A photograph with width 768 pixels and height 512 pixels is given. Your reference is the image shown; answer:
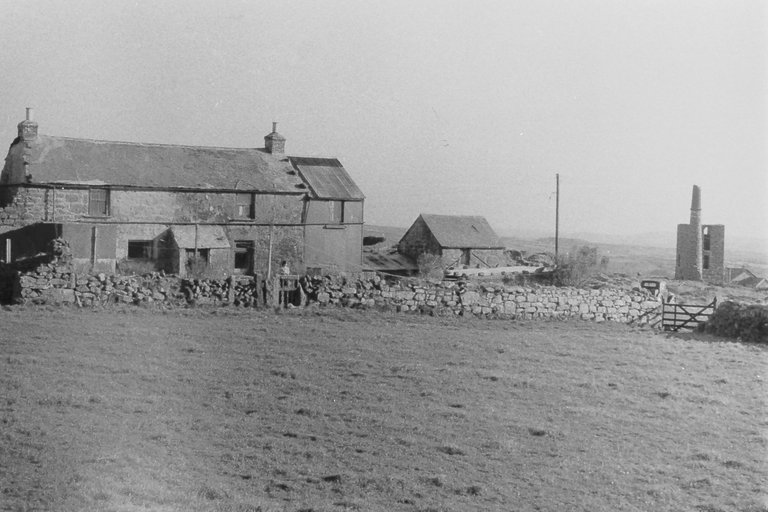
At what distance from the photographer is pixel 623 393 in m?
17.3

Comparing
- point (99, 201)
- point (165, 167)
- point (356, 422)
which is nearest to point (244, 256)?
point (165, 167)

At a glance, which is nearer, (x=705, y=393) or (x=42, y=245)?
(x=705, y=393)

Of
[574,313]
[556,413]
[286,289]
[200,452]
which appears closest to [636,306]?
[574,313]

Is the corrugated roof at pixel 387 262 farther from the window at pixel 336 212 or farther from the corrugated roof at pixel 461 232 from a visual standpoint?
the window at pixel 336 212

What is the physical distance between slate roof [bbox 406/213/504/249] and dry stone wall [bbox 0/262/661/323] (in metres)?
19.6

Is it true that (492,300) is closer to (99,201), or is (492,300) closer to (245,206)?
(245,206)

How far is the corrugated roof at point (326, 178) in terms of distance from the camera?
43000 mm

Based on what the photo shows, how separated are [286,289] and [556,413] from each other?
46.1ft

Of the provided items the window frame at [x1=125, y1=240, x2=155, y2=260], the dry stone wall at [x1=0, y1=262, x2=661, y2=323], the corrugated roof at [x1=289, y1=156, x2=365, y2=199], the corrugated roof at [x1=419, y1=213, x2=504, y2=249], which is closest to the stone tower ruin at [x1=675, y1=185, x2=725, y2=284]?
the corrugated roof at [x1=419, y1=213, x2=504, y2=249]

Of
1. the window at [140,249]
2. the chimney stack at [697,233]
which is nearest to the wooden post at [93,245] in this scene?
the window at [140,249]

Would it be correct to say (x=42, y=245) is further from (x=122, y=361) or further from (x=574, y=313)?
(x=574, y=313)

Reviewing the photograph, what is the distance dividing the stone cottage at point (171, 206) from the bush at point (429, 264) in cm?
487

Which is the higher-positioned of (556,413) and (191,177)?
(191,177)

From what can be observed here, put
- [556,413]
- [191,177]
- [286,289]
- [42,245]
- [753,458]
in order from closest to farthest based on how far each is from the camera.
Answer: [753,458], [556,413], [286,289], [42,245], [191,177]
